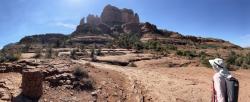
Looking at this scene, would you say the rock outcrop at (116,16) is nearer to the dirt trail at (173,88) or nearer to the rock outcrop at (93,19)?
the rock outcrop at (93,19)

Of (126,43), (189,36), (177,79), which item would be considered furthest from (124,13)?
(177,79)

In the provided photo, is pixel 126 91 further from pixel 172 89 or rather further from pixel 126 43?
pixel 126 43

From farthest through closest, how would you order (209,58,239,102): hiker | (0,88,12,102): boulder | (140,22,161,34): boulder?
1. (140,22,161,34): boulder
2. (0,88,12,102): boulder
3. (209,58,239,102): hiker

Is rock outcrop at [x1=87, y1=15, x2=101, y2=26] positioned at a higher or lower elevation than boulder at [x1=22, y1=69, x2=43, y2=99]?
higher

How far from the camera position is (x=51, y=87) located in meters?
12.9

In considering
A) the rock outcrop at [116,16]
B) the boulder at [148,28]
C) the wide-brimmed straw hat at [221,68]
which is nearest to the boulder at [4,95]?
the wide-brimmed straw hat at [221,68]

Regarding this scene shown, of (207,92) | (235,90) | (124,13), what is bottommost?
(207,92)

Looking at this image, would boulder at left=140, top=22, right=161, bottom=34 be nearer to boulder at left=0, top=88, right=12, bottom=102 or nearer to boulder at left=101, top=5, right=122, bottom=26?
boulder at left=101, top=5, right=122, bottom=26

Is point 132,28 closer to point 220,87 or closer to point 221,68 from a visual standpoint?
point 221,68

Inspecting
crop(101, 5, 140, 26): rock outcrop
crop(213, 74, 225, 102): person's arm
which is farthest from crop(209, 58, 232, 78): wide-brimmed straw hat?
crop(101, 5, 140, 26): rock outcrop

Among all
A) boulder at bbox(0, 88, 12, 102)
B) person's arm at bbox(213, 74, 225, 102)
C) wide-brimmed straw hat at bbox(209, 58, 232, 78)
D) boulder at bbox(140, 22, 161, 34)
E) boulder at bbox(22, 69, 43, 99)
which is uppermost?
boulder at bbox(140, 22, 161, 34)

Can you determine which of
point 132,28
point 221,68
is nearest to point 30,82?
point 221,68

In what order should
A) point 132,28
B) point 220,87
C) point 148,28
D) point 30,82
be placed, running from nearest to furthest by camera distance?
1. point 220,87
2. point 30,82
3. point 148,28
4. point 132,28

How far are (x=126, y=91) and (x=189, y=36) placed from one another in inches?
2949
